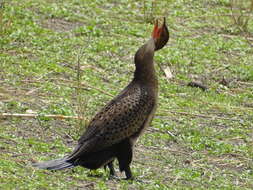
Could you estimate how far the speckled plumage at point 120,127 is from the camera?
6988mm

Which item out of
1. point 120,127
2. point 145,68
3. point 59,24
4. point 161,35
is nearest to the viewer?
point 120,127

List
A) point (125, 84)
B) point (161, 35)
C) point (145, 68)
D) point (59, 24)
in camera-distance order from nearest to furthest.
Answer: point (145, 68)
point (161, 35)
point (125, 84)
point (59, 24)

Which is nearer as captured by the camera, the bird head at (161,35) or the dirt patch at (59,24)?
the bird head at (161,35)

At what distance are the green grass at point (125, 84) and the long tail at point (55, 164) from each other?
0.26 feet

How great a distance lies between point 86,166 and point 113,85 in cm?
376

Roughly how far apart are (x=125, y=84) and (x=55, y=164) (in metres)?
4.04

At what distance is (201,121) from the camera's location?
9.96 meters

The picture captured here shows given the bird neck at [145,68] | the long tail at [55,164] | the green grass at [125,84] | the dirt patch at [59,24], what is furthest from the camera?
the dirt patch at [59,24]

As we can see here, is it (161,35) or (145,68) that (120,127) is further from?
(161,35)

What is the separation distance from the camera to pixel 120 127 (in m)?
7.10

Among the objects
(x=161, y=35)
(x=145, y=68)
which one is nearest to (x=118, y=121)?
(x=145, y=68)

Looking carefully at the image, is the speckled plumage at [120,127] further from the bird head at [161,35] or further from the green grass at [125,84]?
the bird head at [161,35]

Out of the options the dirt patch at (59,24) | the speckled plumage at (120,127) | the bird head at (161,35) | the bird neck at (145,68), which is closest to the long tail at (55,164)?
the speckled plumage at (120,127)

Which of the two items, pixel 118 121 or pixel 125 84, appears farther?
pixel 125 84
